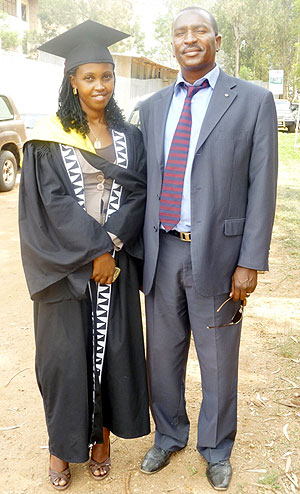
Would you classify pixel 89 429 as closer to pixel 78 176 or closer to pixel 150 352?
pixel 150 352

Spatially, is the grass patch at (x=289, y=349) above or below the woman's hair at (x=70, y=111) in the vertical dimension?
below

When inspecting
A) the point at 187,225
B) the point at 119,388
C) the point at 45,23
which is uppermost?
the point at 45,23

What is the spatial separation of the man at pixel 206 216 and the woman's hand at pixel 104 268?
10.5 inches

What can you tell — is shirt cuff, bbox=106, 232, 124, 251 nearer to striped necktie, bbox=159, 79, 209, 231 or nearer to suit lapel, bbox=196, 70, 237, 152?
striped necktie, bbox=159, 79, 209, 231

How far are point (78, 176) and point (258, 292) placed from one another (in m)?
3.50

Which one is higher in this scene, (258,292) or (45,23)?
(45,23)

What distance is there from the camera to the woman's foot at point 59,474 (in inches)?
113

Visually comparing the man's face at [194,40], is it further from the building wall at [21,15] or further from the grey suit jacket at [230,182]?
the building wall at [21,15]

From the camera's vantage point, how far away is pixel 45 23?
45406mm

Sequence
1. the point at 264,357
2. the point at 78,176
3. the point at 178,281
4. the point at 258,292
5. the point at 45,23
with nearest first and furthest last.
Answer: the point at 78,176, the point at 178,281, the point at 264,357, the point at 258,292, the point at 45,23

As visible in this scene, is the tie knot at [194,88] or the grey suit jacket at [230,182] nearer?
the grey suit jacket at [230,182]

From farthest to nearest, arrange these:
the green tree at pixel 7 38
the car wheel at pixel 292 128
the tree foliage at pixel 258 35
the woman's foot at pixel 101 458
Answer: the tree foliage at pixel 258 35 < the green tree at pixel 7 38 < the car wheel at pixel 292 128 < the woman's foot at pixel 101 458

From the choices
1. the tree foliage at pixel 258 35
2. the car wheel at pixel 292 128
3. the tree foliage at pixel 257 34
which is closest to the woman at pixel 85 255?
the car wheel at pixel 292 128

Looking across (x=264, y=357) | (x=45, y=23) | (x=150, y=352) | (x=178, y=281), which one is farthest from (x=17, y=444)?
(x=45, y=23)
